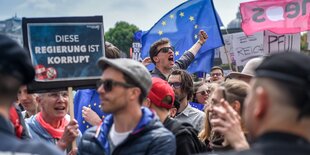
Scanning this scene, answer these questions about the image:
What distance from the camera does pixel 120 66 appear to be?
3.84 m

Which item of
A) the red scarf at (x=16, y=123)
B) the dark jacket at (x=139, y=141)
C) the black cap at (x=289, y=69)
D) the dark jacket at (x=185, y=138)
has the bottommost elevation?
the dark jacket at (x=185, y=138)

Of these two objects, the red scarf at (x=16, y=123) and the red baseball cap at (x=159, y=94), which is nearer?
the red scarf at (x=16, y=123)

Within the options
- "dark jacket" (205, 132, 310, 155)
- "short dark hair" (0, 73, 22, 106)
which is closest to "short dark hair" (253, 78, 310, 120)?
"dark jacket" (205, 132, 310, 155)

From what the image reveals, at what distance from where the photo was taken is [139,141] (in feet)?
12.4

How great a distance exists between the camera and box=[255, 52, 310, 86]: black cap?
2.26m

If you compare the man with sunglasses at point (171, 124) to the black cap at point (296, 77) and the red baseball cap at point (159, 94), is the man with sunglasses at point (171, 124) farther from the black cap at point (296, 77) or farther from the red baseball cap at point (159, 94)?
the black cap at point (296, 77)

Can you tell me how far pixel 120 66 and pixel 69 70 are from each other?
754mm

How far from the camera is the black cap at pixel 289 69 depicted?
7.43 feet

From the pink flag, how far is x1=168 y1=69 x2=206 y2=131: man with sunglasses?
4373 millimetres

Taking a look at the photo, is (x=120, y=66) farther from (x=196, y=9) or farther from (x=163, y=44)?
(x=196, y=9)

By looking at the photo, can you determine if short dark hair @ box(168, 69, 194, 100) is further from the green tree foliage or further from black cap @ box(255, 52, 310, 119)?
the green tree foliage

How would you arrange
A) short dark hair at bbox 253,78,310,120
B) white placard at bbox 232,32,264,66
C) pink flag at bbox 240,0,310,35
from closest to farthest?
short dark hair at bbox 253,78,310,120 < pink flag at bbox 240,0,310,35 < white placard at bbox 232,32,264,66

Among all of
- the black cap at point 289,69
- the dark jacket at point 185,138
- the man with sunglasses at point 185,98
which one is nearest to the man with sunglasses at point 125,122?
the dark jacket at point 185,138

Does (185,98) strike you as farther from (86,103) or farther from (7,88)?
(7,88)
